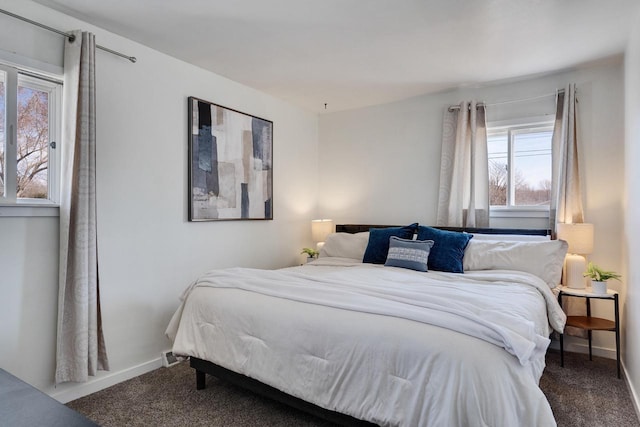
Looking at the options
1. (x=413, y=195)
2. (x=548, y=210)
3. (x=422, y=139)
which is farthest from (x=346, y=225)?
(x=548, y=210)

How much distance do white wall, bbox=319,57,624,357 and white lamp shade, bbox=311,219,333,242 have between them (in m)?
0.30

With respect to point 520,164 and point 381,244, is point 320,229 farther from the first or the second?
point 520,164

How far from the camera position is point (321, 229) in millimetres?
4316

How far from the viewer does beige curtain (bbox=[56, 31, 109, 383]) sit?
7.49 feet

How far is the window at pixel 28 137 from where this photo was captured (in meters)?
2.20

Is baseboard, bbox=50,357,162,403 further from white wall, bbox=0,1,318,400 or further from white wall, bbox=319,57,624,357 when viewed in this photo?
white wall, bbox=319,57,624,357

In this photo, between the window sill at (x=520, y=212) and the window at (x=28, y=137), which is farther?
the window sill at (x=520, y=212)

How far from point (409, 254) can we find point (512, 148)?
60.5 inches

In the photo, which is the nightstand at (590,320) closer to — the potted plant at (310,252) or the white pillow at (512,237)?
the white pillow at (512,237)

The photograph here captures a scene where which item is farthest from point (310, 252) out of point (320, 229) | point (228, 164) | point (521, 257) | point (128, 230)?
point (521, 257)

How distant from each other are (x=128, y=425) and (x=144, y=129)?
6.50 ft

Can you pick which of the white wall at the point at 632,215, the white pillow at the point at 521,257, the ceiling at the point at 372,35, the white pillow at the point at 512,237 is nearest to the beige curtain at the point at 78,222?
the ceiling at the point at 372,35

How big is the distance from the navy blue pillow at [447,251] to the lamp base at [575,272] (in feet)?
2.49

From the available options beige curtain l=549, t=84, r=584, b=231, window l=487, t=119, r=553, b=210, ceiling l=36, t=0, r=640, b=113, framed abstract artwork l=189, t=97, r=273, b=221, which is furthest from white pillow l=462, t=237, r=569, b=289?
framed abstract artwork l=189, t=97, r=273, b=221
